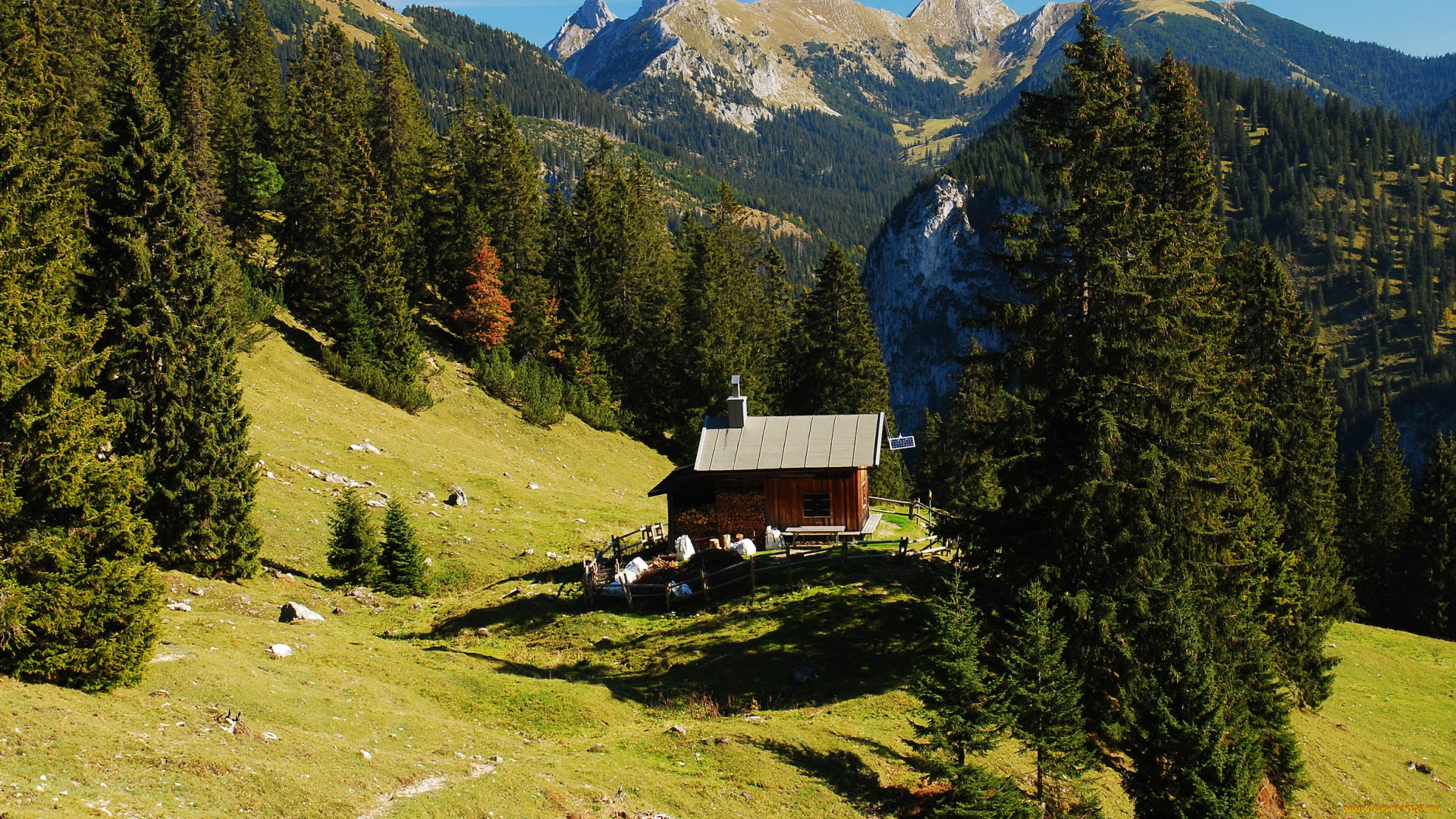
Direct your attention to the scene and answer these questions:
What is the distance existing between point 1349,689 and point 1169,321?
22.2 metres

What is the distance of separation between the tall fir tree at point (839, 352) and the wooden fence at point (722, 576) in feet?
75.2

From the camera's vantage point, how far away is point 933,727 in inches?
622

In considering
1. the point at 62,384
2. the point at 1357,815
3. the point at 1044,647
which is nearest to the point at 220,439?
the point at 62,384

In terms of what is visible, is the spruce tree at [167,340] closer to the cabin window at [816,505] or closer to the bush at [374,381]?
the cabin window at [816,505]

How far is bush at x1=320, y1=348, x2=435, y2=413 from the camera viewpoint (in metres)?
48.3

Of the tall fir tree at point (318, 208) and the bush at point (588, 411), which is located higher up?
the tall fir tree at point (318, 208)

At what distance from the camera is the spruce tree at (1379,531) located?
5881cm

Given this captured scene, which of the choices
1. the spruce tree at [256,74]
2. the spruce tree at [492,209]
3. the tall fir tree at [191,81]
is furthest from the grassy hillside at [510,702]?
the spruce tree at [256,74]

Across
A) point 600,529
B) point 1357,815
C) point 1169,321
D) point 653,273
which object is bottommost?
point 1357,815

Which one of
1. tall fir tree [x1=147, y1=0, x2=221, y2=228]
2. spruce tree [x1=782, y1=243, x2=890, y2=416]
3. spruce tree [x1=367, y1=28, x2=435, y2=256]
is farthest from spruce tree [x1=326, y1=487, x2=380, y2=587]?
spruce tree [x1=367, y1=28, x2=435, y2=256]

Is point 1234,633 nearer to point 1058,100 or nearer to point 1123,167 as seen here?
point 1123,167

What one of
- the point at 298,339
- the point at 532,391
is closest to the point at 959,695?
the point at 532,391

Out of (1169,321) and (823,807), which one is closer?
(823,807)

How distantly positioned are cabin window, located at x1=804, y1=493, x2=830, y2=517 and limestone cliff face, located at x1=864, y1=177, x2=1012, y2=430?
448ft
